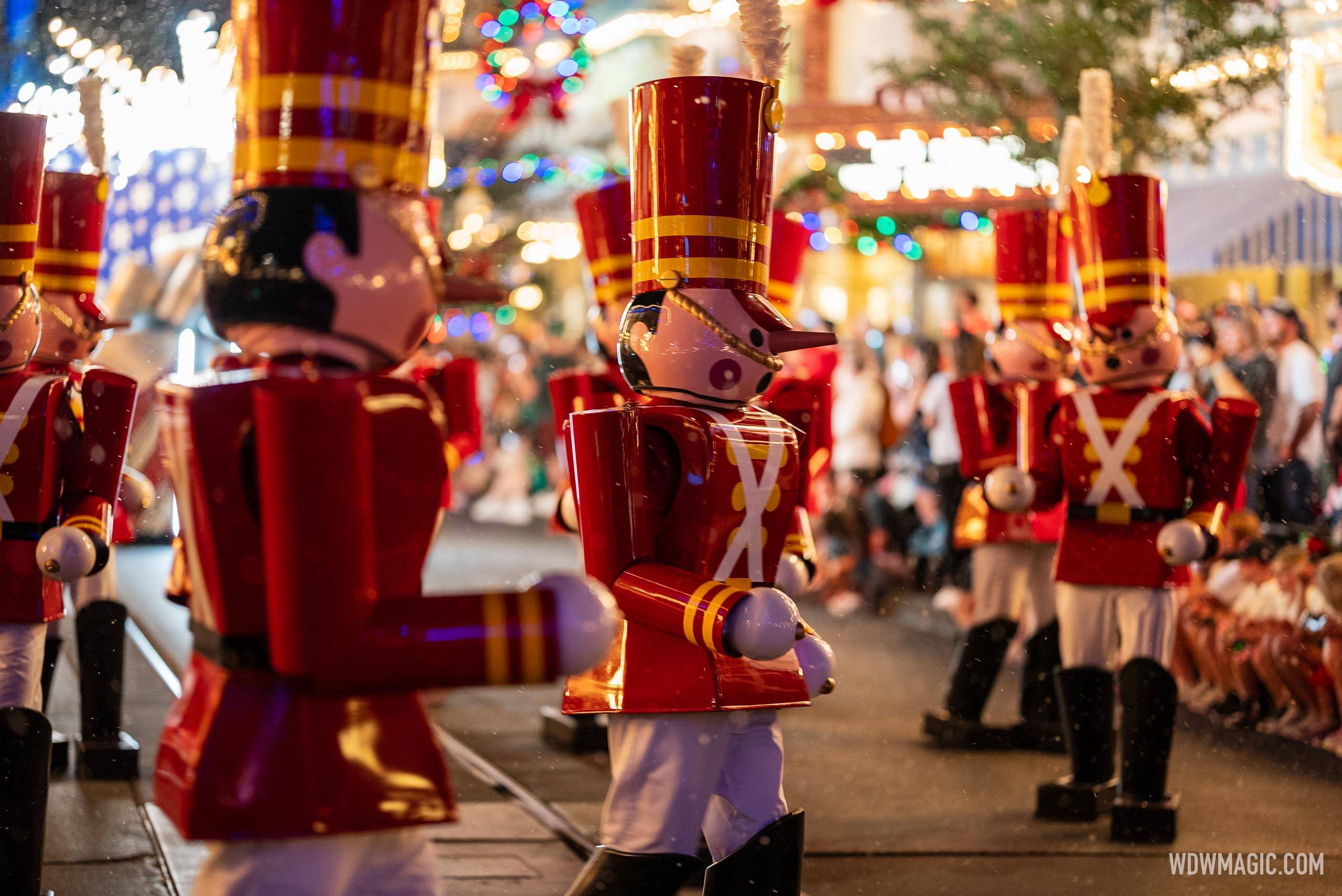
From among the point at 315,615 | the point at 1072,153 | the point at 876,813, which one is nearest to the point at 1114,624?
the point at 876,813

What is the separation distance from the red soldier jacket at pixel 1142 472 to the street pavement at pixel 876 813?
33.5 inches

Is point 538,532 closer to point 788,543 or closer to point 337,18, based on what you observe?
point 788,543

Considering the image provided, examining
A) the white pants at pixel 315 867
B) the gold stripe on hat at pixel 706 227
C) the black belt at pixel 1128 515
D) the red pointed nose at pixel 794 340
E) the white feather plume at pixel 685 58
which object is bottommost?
the white pants at pixel 315 867

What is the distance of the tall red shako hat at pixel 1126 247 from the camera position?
4703 mm

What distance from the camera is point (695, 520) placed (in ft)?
9.79

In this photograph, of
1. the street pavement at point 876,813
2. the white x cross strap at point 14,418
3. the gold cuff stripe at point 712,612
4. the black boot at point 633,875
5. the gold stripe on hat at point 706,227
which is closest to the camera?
the gold cuff stripe at point 712,612

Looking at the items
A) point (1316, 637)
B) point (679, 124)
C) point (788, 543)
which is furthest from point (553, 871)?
point (1316, 637)

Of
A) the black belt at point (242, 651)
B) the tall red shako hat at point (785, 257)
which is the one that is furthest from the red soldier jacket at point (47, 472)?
the tall red shako hat at point (785, 257)

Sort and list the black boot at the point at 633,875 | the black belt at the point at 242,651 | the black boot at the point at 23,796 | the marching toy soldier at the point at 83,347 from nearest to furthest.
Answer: the black belt at the point at 242,651, the black boot at the point at 633,875, the black boot at the point at 23,796, the marching toy soldier at the point at 83,347

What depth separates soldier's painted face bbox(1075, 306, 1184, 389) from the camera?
469 cm

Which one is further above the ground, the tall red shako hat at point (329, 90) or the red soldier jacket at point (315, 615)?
the tall red shako hat at point (329, 90)

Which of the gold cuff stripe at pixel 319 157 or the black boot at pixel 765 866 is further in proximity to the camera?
the black boot at pixel 765 866

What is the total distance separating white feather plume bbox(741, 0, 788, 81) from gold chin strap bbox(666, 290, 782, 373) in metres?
0.73

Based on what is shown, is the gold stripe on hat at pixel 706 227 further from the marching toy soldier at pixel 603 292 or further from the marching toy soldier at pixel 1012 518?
the marching toy soldier at pixel 1012 518
